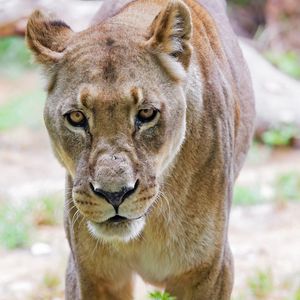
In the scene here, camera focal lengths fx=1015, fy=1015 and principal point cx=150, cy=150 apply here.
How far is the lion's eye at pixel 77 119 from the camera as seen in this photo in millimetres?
3170

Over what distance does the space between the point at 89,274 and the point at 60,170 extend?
12.9 feet

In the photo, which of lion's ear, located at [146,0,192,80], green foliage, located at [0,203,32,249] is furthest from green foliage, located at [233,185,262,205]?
lion's ear, located at [146,0,192,80]

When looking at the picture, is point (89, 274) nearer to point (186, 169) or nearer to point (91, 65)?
point (186, 169)

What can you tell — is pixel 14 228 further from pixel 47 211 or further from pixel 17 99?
pixel 17 99

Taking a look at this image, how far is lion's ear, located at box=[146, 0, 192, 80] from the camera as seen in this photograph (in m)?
3.29

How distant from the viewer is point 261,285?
475cm

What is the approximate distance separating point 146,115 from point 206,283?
0.72 meters

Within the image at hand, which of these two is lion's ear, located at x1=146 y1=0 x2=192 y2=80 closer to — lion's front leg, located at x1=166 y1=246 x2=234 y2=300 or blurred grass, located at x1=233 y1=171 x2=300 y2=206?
lion's front leg, located at x1=166 y1=246 x2=234 y2=300

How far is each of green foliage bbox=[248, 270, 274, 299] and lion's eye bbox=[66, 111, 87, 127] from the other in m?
1.86

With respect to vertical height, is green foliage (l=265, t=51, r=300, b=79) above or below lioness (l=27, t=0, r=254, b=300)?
below

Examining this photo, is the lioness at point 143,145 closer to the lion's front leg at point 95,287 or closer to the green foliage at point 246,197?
the lion's front leg at point 95,287

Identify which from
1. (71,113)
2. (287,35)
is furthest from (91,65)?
(287,35)

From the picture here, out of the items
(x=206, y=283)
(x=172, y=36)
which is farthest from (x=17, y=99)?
(x=172, y=36)

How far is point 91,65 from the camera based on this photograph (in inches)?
128
